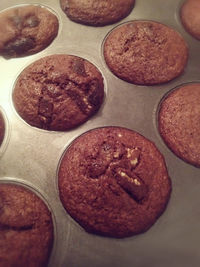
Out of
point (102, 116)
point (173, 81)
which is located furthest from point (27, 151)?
point (173, 81)

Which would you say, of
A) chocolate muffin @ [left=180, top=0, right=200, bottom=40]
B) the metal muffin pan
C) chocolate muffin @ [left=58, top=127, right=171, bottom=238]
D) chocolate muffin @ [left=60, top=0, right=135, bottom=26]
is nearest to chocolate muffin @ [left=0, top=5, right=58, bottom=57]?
the metal muffin pan

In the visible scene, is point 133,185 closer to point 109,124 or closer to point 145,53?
point 109,124

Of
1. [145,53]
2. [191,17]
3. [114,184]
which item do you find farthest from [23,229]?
[191,17]

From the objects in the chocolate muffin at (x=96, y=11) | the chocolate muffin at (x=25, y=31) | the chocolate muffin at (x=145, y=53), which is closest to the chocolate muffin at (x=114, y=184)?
the chocolate muffin at (x=145, y=53)

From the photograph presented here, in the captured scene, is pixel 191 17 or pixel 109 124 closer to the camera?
pixel 109 124

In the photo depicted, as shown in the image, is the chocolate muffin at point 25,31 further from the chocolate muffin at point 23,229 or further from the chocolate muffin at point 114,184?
→ the chocolate muffin at point 23,229

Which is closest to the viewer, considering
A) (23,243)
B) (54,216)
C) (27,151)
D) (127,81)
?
(23,243)

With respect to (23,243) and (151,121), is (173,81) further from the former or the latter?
(23,243)

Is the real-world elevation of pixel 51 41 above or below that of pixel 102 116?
above
